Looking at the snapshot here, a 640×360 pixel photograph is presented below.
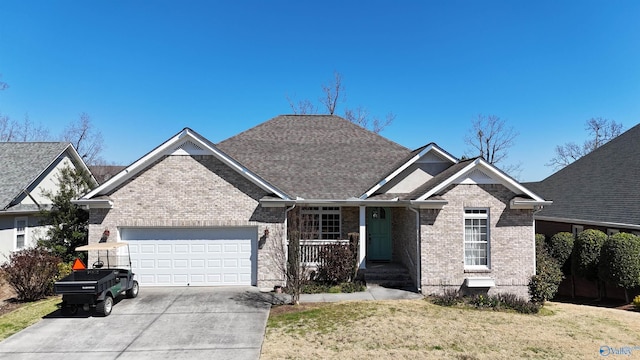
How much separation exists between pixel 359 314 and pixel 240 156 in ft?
35.1

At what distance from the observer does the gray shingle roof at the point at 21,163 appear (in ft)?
56.6

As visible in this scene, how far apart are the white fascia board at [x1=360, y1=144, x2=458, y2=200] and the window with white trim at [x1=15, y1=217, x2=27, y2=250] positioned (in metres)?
17.0

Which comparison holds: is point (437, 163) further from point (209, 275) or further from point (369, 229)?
point (209, 275)

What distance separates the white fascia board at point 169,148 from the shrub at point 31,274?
305cm

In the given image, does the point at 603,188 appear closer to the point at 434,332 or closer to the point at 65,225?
the point at 434,332

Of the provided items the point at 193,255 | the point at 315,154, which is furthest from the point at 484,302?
Result: the point at 193,255

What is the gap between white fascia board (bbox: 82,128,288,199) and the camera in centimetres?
1348

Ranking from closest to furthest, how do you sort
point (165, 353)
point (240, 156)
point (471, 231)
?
point (165, 353)
point (471, 231)
point (240, 156)

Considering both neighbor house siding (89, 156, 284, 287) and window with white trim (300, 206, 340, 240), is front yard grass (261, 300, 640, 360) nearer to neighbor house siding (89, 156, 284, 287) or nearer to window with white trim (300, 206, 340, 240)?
neighbor house siding (89, 156, 284, 287)

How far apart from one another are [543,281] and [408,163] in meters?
6.56

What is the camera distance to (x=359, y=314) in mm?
10531

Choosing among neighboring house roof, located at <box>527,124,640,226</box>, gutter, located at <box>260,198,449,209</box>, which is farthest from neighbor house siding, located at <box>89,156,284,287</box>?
neighboring house roof, located at <box>527,124,640,226</box>

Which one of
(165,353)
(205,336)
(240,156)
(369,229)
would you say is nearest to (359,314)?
(205,336)

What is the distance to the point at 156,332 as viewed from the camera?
9.29 metres
